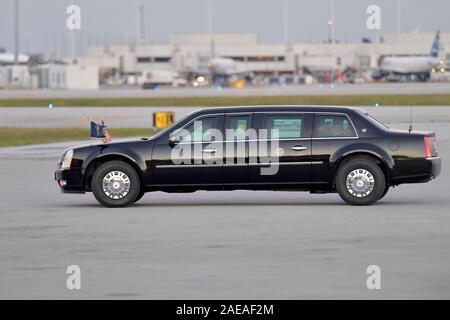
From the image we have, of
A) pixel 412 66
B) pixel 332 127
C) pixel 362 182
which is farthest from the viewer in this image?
pixel 412 66

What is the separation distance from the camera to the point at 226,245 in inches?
560

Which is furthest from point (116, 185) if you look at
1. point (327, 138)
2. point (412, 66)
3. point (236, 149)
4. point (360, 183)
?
point (412, 66)

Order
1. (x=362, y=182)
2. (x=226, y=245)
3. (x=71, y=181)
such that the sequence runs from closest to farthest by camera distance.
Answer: (x=226, y=245)
(x=362, y=182)
(x=71, y=181)

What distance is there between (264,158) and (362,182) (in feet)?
4.97

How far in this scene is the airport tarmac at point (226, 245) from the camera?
11.1 meters

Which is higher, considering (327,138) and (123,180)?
(327,138)

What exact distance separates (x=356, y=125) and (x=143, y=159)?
3.28 m

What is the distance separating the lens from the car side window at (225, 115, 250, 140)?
19.1 m

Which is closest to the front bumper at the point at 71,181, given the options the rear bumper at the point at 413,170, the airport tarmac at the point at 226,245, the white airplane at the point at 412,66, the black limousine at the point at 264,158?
the black limousine at the point at 264,158

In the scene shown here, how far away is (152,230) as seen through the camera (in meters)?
15.9

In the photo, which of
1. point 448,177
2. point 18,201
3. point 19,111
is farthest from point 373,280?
point 19,111

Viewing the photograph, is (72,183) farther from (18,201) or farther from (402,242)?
(402,242)

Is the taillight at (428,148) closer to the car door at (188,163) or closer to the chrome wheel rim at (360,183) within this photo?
the chrome wheel rim at (360,183)

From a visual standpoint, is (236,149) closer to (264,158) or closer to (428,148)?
(264,158)
